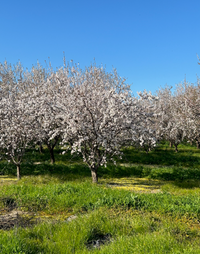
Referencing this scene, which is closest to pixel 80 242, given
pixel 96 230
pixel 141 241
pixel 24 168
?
pixel 96 230

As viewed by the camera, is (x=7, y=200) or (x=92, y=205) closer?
(x=92, y=205)

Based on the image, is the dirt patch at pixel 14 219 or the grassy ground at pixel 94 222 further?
the dirt patch at pixel 14 219

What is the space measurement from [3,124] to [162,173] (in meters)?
11.2

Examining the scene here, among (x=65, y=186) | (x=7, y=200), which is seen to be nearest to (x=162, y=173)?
(x=65, y=186)

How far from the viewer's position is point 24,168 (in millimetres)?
17453

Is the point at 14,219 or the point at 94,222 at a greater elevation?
the point at 94,222

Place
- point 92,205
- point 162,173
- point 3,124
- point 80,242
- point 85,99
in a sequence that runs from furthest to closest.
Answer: point 162,173 < point 3,124 < point 85,99 < point 92,205 < point 80,242

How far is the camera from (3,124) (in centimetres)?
1542

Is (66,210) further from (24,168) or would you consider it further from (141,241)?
(24,168)

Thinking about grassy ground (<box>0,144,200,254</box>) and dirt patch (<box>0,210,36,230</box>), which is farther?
dirt patch (<box>0,210,36,230</box>)

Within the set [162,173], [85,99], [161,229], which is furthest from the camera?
[162,173]

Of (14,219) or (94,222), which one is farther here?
(14,219)

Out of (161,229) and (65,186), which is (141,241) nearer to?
(161,229)

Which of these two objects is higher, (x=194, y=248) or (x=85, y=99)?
(x=85, y=99)
